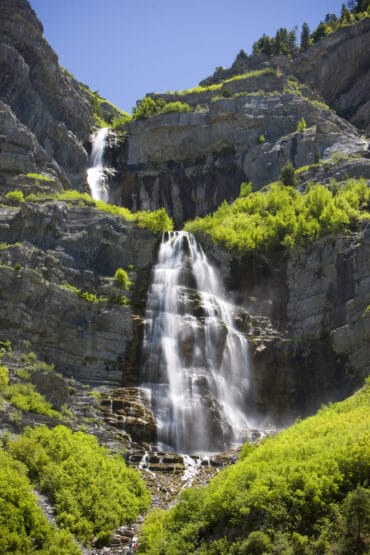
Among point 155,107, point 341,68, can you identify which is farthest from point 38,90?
point 341,68

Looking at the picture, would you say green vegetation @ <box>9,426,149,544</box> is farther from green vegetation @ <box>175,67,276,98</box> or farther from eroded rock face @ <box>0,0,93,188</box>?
green vegetation @ <box>175,67,276,98</box>

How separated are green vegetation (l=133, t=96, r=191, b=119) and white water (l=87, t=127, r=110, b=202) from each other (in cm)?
445

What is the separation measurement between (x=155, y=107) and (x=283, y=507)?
2170 inches

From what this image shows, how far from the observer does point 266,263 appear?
135ft

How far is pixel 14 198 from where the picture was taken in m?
39.7

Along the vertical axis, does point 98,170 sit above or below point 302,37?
below

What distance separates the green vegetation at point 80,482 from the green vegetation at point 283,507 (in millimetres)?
1551

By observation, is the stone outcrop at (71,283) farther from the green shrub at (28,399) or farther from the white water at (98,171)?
the white water at (98,171)

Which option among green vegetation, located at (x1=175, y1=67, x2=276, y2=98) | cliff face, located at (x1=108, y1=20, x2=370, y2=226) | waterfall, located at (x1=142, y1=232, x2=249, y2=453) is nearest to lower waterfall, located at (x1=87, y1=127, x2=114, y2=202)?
cliff face, located at (x1=108, y1=20, x2=370, y2=226)

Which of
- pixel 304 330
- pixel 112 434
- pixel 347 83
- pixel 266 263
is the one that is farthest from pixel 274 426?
pixel 347 83

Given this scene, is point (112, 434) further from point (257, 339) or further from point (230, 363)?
point (257, 339)

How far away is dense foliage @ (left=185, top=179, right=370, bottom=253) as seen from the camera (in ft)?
133

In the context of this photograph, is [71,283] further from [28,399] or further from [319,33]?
[319,33]

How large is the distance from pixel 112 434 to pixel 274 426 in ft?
32.1
